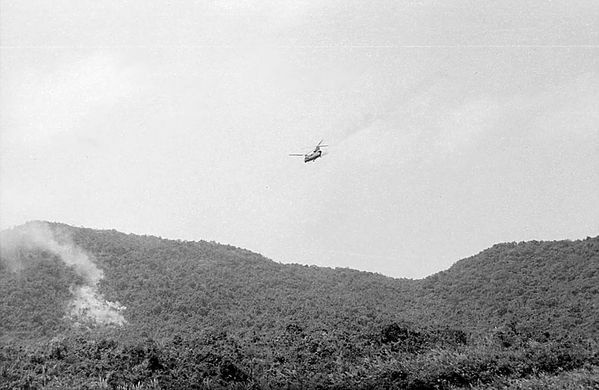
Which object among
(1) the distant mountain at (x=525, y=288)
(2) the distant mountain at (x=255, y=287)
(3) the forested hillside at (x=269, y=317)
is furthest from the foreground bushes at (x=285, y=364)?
(1) the distant mountain at (x=525, y=288)

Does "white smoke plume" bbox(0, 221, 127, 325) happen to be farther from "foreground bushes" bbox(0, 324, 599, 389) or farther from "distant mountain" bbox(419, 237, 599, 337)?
"distant mountain" bbox(419, 237, 599, 337)

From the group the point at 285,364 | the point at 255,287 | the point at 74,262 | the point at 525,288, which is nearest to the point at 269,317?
the point at 255,287

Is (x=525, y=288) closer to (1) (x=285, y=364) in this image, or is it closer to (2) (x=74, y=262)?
(1) (x=285, y=364)

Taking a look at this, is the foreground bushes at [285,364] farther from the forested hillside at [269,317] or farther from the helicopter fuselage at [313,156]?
the helicopter fuselage at [313,156]

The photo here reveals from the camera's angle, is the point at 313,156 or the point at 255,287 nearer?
the point at 313,156

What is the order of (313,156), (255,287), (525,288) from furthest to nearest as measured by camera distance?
(525,288) → (255,287) → (313,156)

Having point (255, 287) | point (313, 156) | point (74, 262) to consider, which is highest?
point (313, 156)
